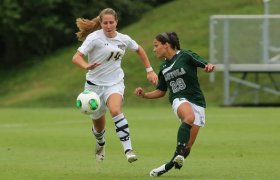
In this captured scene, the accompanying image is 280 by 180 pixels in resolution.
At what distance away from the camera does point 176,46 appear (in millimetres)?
13375

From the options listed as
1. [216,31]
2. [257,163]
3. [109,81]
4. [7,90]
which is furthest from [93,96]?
[7,90]

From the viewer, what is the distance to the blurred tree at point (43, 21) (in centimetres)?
5496

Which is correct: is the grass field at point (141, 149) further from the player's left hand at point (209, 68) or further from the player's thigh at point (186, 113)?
the player's left hand at point (209, 68)

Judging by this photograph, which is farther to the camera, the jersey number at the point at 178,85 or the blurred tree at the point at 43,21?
the blurred tree at the point at 43,21

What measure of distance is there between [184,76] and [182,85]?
13 cm

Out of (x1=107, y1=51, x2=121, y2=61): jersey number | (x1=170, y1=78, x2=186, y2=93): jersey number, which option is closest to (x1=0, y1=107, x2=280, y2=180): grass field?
(x1=170, y1=78, x2=186, y2=93): jersey number

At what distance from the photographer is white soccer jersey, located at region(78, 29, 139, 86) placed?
14.2 metres

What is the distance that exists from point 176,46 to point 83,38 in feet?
6.21

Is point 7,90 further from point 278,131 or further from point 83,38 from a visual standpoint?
point 83,38

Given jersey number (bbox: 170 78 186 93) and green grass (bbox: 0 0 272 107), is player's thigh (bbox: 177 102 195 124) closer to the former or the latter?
jersey number (bbox: 170 78 186 93)

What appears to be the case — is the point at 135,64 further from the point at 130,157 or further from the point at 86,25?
the point at 130,157

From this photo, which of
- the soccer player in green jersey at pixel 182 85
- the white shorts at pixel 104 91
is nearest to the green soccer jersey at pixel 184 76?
the soccer player in green jersey at pixel 182 85

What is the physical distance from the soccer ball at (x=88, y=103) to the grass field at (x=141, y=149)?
3.04 feet

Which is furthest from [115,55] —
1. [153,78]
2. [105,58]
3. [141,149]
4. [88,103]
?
[141,149]
